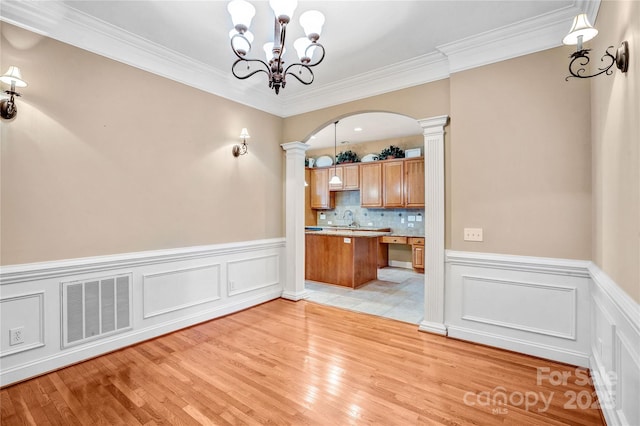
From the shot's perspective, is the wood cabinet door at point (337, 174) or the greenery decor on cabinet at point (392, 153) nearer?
the greenery decor on cabinet at point (392, 153)

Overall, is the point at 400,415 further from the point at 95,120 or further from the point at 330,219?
the point at 330,219

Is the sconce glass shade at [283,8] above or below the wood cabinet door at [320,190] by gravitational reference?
above

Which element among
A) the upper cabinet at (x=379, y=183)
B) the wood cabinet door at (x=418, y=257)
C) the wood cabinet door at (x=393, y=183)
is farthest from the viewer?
the wood cabinet door at (x=393, y=183)

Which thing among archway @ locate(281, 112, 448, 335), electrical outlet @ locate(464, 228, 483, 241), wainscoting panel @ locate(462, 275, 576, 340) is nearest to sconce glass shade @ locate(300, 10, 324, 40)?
archway @ locate(281, 112, 448, 335)

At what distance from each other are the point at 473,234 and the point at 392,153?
4257mm

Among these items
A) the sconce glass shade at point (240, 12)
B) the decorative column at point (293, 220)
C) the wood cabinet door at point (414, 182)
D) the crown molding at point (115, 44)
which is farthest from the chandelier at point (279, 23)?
the wood cabinet door at point (414, 182)

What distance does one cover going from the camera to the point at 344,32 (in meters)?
2.75

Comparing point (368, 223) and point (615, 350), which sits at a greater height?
point (368, 223)

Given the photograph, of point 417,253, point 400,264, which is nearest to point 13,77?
point 417,253

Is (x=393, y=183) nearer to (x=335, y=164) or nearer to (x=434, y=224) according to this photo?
(x=335, y=164)

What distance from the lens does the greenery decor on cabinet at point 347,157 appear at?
7586 mm

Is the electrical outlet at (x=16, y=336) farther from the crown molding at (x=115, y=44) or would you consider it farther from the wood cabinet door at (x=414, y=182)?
the wood cabinet door at (x=414, y=182)

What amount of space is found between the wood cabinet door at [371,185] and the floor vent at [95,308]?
17.5ft

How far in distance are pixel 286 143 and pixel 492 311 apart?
3.35 meters
